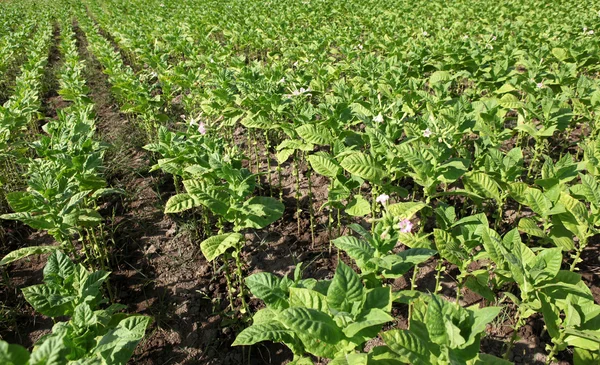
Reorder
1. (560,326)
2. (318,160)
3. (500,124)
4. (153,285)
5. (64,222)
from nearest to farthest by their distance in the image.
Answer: (560,326) → (64,222) → (318,160) → (153,285) → (500,124)

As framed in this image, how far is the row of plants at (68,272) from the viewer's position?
5.76 feet

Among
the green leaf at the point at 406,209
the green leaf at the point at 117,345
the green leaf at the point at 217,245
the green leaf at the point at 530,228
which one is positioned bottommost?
the green leaf at the point at 530,228

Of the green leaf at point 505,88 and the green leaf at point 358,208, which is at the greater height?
the green leaf at point 505,88

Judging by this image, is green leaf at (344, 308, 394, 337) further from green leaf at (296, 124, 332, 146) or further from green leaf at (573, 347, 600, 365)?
green leaf at (296, 124, 332, 146)

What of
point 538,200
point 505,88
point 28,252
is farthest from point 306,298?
point 505,88

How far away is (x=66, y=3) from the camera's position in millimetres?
24297

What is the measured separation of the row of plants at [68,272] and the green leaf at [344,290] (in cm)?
91

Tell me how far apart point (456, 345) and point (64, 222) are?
8.33 feet

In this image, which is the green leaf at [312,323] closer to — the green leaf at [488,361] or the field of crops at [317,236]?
the field of crops at [317,236]

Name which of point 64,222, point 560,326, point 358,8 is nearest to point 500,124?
point 560,326

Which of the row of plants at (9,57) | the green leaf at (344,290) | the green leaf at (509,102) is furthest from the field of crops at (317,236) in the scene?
the row of plants at (9,57)

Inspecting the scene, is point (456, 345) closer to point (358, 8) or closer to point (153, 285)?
point (153, 285)

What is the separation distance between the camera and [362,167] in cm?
309

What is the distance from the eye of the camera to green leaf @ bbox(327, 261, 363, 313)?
1768 millimetres
